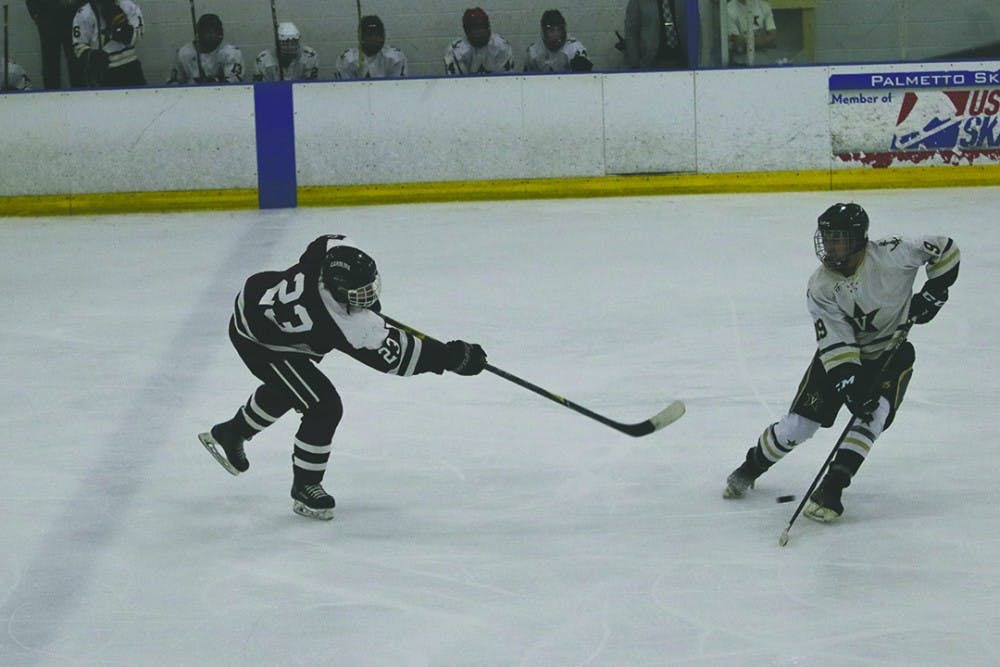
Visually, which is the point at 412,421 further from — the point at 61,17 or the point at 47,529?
the point at 61,17

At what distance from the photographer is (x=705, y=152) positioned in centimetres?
1030

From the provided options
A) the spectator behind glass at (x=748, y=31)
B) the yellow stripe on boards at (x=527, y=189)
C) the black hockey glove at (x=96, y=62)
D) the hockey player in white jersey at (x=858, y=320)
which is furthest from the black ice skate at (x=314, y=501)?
the black hockey glove at (x=96, y=62)

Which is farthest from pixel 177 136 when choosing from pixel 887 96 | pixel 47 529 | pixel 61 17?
pixel 47 529

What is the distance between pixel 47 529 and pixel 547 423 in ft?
5.94

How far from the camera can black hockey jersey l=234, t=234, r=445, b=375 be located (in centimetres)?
425

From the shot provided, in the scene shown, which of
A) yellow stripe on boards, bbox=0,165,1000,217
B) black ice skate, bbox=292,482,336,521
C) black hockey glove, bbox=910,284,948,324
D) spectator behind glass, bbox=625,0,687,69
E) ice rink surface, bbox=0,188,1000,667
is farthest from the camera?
spectator behind glass, bbox=625,0,687,69

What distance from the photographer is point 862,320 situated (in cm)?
429

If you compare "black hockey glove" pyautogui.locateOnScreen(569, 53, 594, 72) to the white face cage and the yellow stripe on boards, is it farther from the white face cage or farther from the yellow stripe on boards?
the white face cage

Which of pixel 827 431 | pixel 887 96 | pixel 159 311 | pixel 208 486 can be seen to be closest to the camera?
pixel 208 486

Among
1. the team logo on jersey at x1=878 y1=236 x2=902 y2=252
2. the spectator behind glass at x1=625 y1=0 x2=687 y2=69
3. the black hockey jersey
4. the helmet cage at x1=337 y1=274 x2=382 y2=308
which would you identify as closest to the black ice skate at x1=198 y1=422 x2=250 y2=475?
the black hockey jersey

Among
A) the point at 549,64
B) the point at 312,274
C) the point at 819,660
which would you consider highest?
the point at 549,64

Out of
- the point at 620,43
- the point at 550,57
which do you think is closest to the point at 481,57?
the point at 550,57

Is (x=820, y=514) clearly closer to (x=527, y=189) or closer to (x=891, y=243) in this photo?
(x=891, y=243)

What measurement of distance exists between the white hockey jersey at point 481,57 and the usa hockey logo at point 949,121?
2.80 meters
